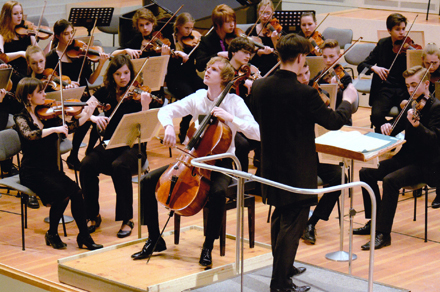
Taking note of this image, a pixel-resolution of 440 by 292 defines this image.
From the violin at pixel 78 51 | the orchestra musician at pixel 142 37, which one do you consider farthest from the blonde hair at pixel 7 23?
the orchestra musician at pixel 142 37

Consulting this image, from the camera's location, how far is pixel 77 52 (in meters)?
5.34

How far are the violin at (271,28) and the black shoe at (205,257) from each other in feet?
9.38

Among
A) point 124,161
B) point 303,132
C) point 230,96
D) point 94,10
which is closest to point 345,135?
point 303,132

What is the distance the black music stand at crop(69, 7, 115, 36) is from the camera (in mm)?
6891

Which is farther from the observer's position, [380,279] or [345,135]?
[380,279]

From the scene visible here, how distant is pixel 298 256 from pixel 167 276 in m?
0.94

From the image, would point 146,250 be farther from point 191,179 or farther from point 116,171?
point 116,171

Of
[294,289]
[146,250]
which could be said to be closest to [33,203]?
[146,250]

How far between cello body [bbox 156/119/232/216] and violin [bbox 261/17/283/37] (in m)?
2.57

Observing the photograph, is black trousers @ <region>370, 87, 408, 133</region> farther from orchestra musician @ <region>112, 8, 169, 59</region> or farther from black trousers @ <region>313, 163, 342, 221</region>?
orchestra musician @ <region>112, 8, 169, 59</region>

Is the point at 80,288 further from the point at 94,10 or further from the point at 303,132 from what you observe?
the point at 94,10

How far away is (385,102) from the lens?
17.6ft

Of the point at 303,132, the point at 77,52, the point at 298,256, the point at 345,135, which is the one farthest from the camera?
the point at 77,52

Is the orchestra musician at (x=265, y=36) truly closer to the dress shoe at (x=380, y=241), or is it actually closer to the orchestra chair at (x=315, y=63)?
the orchestra chair at (x=315, y=63)
